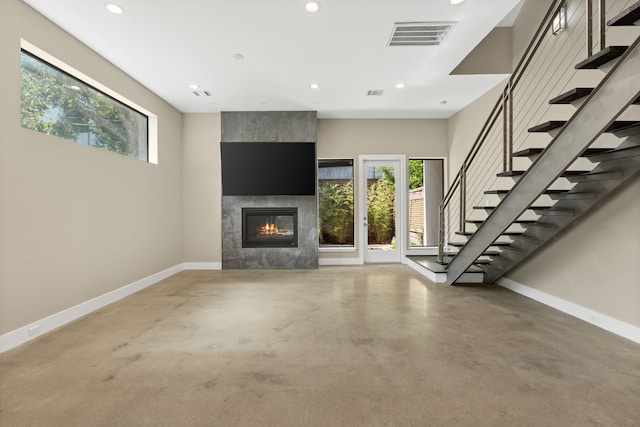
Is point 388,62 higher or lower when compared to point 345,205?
higher

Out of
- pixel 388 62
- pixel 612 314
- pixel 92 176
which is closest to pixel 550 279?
pixel 612 314

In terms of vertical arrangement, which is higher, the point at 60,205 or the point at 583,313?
the point at 60,205

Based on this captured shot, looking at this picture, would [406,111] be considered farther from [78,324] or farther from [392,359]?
[78,324]

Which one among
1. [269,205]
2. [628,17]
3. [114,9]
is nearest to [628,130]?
[628,17]

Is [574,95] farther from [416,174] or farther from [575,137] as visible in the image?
[416,174]

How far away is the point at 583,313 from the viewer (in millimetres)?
3334

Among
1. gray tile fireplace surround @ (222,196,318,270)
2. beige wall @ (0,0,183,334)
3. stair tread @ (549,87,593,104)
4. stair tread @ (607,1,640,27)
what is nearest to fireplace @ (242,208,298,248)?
gray tile fireplace surround @ (222,196,318,270)

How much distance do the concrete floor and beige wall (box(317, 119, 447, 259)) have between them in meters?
3.43

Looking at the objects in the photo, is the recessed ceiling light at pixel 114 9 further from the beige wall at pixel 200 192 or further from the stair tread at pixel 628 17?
the stair tread at pixel 628 17

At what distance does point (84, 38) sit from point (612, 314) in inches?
249

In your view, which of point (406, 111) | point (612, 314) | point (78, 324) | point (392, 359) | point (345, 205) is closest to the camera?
point (392, 359)

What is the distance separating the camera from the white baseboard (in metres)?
2.86

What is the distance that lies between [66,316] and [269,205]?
3615 mm

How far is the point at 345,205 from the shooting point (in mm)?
6699
